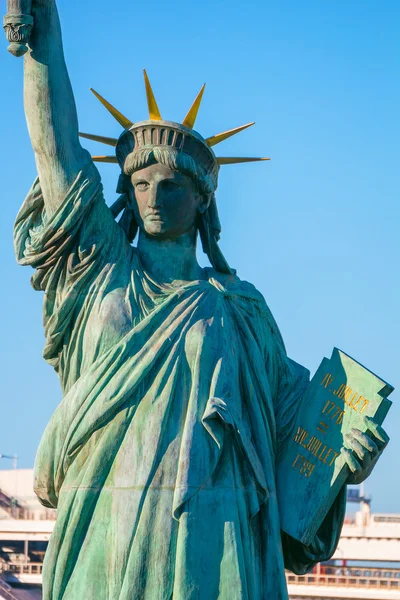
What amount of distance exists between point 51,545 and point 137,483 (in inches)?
33.0

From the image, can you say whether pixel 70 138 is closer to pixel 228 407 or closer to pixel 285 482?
pixel 228 407

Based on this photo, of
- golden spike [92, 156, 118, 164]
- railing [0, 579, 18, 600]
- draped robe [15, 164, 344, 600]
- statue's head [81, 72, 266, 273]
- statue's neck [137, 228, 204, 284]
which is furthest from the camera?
railing [0, 579, 18, 600]

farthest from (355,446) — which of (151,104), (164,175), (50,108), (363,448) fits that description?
(50,108)

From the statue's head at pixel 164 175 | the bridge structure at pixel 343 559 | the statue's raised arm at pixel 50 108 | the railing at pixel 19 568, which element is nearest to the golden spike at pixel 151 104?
the statue's head at pixel 164 175

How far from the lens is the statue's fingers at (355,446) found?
34.1 feet

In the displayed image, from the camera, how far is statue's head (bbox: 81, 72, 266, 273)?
10.9 m

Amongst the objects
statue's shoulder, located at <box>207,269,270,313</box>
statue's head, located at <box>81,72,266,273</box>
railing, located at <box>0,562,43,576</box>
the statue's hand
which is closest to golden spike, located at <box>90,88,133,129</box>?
statue's head, located at <box>81,72,266,273</box>

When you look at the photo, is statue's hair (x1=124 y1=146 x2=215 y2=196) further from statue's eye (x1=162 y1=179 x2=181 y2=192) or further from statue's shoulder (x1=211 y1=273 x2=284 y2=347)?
statue's shoulder (x1=211 y1=273 x2=284 y2=347)

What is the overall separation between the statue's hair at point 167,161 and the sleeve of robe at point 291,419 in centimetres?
128

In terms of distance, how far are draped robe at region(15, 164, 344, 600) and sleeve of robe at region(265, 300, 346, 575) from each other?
0.05 ft

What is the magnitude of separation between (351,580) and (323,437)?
137 ft

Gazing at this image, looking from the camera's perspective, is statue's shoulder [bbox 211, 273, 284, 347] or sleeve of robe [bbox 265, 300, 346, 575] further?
statue's shoulder [bbox 211, 273, 284, 347]

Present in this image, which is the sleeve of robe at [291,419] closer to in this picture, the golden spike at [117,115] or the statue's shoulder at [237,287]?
the statue's shoulder at [237,287]

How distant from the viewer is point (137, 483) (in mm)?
9953
